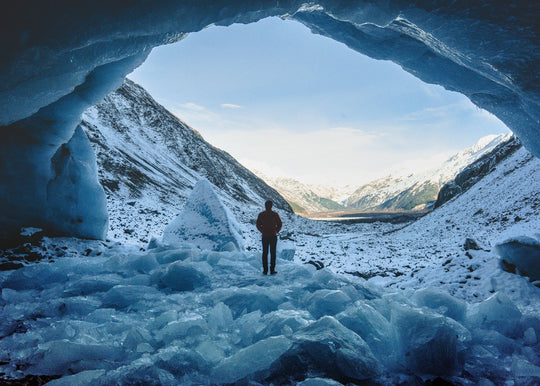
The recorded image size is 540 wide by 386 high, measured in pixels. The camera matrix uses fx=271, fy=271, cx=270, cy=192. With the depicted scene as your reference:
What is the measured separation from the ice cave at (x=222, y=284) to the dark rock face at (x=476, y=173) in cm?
4092

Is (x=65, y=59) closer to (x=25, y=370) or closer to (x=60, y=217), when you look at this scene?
(x=25, y=370)

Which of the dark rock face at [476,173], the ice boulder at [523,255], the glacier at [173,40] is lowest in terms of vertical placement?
the ice boulder at [523,255]

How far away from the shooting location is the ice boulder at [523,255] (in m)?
5.84

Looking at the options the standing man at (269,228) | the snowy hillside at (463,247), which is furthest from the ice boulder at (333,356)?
the snowy hillside at (463,247)

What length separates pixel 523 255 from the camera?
614 centimetres

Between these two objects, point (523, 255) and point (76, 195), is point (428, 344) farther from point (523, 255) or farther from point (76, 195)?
point (76, 195)

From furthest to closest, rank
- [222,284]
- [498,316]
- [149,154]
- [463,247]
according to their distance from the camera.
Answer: [149,154] < [463,247] < [222,284] < [498,316]

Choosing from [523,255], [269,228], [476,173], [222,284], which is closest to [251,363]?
[222,284]

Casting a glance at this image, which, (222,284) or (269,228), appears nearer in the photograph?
(222,284)

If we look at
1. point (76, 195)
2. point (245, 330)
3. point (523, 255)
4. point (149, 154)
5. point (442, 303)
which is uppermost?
point (149, 154)

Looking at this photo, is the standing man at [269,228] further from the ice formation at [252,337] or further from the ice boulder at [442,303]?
the ice boulder at [442,303]

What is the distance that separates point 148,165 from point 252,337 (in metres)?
45.6

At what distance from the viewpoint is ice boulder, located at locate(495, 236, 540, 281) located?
584cm

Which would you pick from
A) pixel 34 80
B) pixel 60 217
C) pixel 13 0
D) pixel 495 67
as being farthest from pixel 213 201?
pixel 495 67
